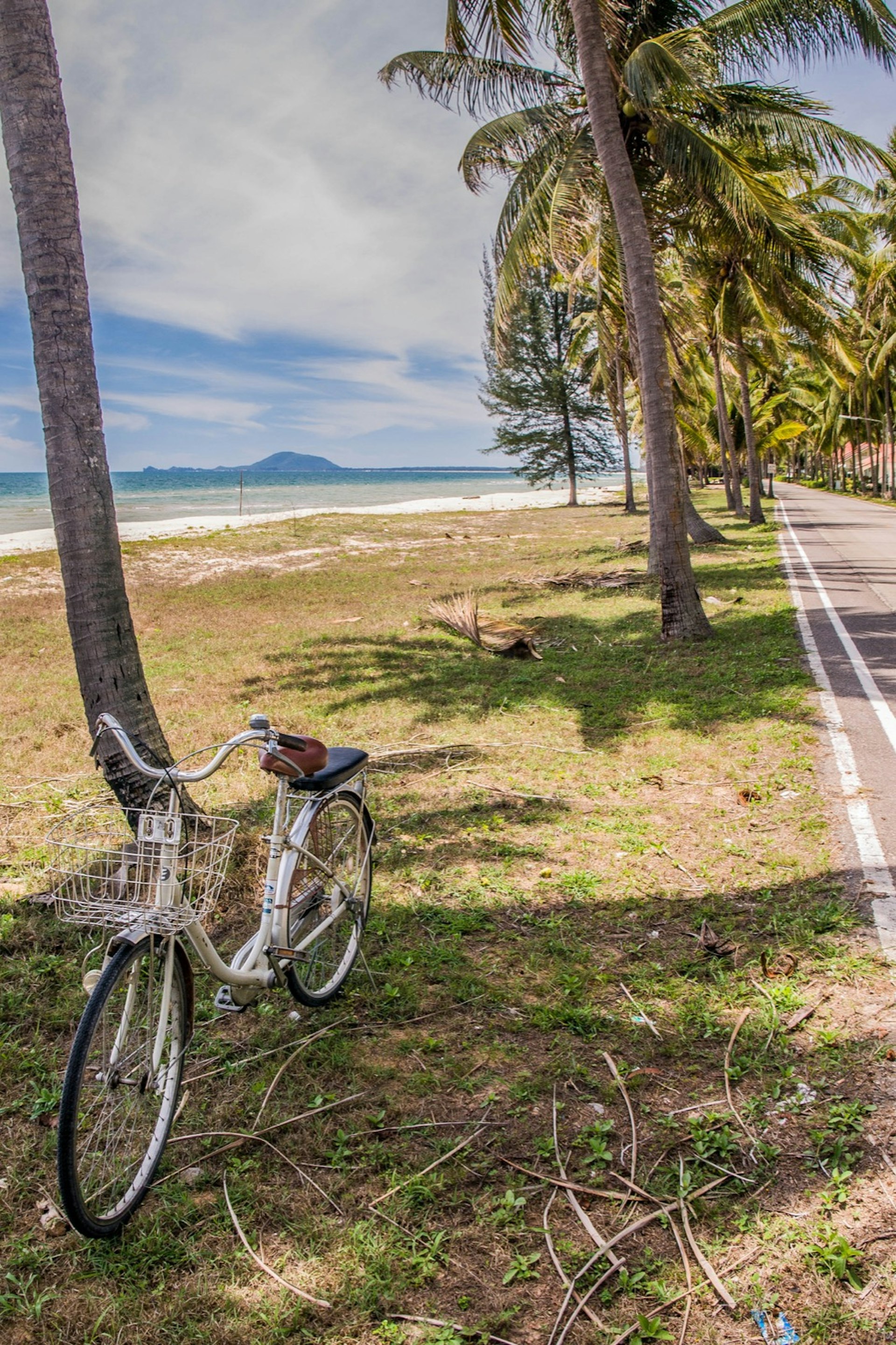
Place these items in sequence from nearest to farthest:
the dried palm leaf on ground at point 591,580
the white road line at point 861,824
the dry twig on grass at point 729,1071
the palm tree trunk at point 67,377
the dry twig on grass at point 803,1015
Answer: the dry twig on grass at point 729,1071 < the dry twig on grass at point 803,1015 < the white road line at point 861,824 < the palm tree trunk at point 67,377 < the dried palm leaf on ground at point 591,580

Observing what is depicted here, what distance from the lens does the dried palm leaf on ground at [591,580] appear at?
15891 mm

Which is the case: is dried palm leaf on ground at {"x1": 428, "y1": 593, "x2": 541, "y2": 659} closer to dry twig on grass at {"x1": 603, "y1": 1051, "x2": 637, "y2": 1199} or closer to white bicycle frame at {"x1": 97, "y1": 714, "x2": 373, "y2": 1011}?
white bicycle frame at {"x1": 97, "y1": 714, "x2": 373, "y2": 1011}

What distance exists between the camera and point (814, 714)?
725 cm

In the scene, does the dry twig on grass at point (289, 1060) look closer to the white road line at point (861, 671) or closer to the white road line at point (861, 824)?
the white road line at point (861, 824)

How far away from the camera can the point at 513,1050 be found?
3.45 metres

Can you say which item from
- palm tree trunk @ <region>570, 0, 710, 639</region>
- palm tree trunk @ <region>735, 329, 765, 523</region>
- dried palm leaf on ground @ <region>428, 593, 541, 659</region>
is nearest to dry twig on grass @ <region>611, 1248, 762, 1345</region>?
dried palm leaf on ground @ <region>428, 593, 541, 659</region>

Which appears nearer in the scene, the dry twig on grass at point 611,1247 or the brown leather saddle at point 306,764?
the dry twig on grass at point 611,1247

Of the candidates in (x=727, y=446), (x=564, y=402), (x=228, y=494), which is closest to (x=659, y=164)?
(x=727, y=446)

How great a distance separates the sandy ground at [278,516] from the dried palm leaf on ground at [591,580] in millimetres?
15256

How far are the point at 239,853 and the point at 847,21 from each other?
11301 millimetres

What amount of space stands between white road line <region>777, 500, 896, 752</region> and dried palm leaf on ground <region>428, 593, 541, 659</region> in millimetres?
3481

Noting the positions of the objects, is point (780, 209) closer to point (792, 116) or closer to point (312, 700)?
point (792, 116)

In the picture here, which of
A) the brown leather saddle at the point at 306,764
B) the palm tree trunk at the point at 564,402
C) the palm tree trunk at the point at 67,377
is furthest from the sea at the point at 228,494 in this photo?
the brown leather saddle at the point at 306,764

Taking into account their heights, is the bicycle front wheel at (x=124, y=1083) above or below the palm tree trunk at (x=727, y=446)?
below
